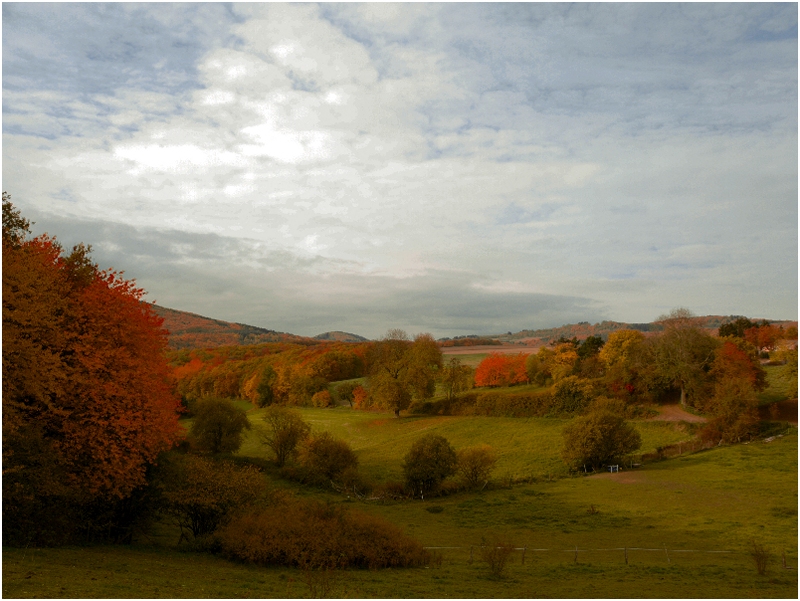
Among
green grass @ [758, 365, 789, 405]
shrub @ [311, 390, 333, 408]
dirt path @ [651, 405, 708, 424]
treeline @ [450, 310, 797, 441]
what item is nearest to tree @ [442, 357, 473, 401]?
treeline @ [450, 310, 797, 441]

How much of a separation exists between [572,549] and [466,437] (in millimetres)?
39418

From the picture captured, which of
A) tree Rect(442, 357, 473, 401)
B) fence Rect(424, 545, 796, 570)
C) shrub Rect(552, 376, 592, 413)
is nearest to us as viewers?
fence Rect(424, 545, 796, 570)

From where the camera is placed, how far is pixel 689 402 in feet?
228

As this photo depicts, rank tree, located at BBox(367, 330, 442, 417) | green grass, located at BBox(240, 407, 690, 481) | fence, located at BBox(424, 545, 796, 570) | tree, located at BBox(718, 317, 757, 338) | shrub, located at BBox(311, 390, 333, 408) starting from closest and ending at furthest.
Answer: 1. fence, located at BBox(424, 545, 796, 570)
2. green grass, located at BBox(240, 407, 690, 481)
3. tree, located at BBox(367, 330, 442, 417)
4. tree, located at BBox(718, 317, 757, 338)
5. shrub, located at BBox(311, 390, 333, 408)

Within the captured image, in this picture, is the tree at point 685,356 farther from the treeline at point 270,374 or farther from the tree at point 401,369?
the treeline at point 270,374

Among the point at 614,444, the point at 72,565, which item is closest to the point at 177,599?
the point at 72,565

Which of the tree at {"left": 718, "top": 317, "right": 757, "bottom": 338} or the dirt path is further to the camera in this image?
the tree at {"left": 718, "top": 317, "right": 757, "bottom": 338}

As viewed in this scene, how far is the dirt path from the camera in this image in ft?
212

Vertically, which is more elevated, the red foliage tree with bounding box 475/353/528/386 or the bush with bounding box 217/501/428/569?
the red foliage tree with bounding box 475/353/528/386

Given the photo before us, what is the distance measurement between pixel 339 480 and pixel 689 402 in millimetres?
49571

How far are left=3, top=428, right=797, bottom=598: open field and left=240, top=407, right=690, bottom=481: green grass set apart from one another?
599 cm

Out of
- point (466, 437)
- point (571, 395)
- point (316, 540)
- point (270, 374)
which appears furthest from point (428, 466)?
point (270, 374)

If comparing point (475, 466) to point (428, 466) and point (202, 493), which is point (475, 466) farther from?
point (202, 493)

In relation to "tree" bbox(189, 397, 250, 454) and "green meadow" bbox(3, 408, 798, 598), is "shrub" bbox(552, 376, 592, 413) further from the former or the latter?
"tree" bbox(189, 397, 250, 454)
